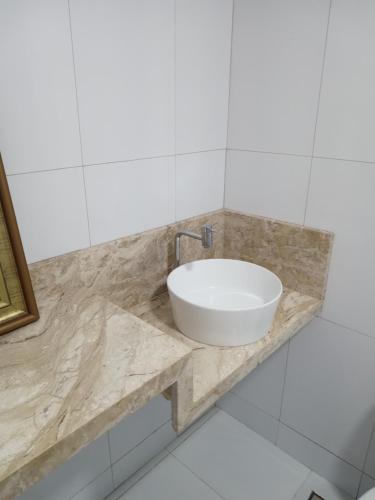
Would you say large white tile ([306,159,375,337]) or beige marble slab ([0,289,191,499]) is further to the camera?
large white tile ([306,159,375,337])

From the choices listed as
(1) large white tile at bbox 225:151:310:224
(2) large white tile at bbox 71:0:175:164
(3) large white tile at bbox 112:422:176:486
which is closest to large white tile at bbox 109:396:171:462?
(3) large white tile at bbox 112:422:176:486

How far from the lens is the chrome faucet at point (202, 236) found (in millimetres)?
1214

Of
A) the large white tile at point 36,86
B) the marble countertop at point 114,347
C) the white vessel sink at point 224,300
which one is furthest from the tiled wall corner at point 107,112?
the white vessel sink at point 224,300

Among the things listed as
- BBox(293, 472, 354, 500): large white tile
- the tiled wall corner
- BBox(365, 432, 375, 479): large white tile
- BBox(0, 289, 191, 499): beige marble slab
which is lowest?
BBox(293, 472, 354, 500): large white tile

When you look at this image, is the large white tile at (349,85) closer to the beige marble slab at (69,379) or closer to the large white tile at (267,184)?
the large white tile at (267,184)

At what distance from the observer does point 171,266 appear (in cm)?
140

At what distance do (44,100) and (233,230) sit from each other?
0.89m

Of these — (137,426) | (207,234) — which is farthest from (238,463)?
(207,234)

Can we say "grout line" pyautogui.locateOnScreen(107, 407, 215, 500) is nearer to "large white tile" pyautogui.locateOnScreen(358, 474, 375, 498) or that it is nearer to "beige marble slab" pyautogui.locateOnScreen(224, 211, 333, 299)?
"large white tile" pyautogui.locateOnScreen(358, 474, 375, 498)

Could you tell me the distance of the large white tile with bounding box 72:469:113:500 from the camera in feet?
4.54

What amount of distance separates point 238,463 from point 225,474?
85 mm

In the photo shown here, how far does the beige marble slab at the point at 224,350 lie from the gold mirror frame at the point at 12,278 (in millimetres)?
452

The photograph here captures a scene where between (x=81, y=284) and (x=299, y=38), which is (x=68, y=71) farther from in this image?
(x=299, y=38)

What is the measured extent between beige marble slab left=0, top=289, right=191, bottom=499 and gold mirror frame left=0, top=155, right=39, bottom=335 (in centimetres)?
3
